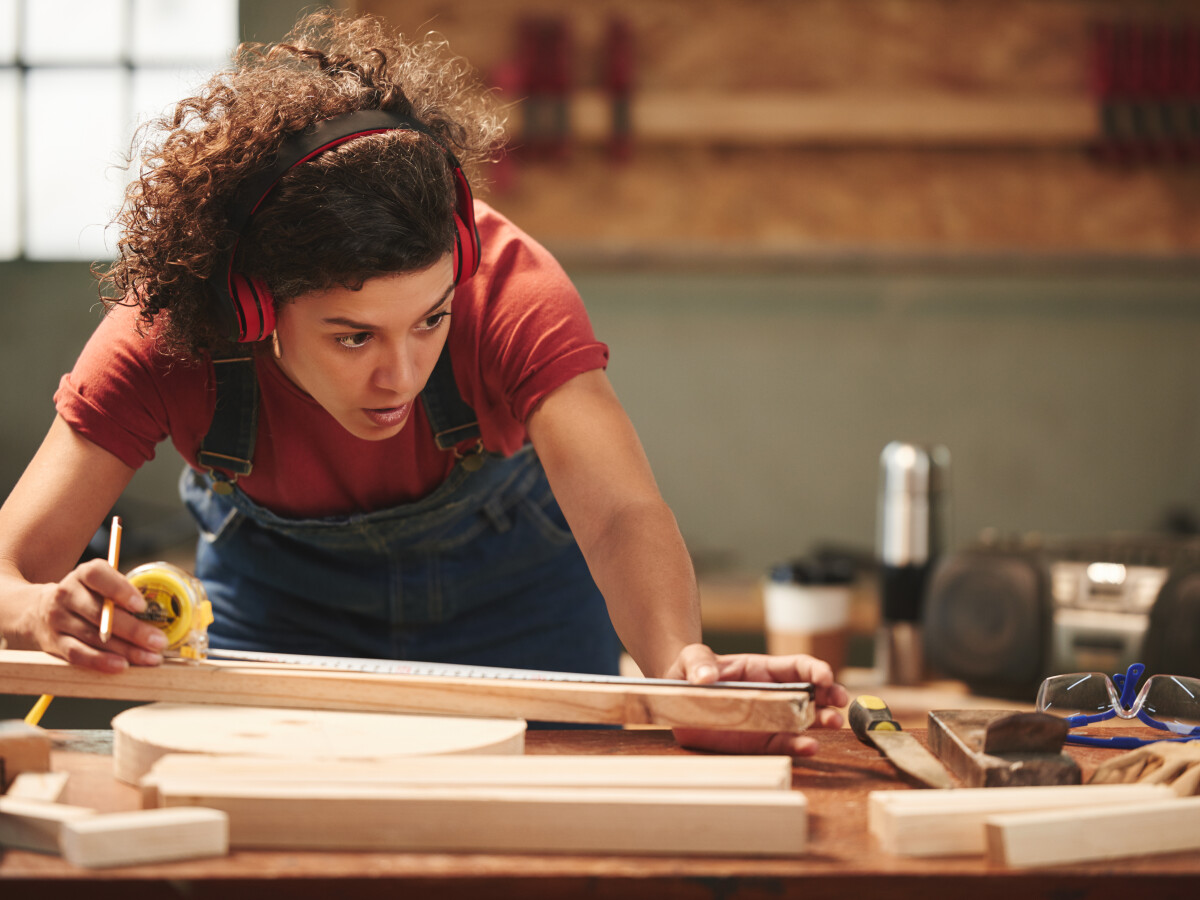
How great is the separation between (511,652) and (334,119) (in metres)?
0.71

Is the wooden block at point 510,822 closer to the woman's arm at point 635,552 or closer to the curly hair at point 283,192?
the woman's arm at point 635,552

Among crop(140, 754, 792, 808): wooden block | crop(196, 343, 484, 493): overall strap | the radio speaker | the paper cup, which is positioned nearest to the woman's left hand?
crop(140, 754, 792, 808): wooden block

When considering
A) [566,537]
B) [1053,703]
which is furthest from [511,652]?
[1053,703]

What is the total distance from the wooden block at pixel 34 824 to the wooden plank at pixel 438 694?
203 millimetres

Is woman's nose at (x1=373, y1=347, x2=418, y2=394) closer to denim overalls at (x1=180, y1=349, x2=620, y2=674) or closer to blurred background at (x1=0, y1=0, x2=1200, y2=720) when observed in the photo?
denim overalls at (x1=180, y1=349, x2=620, y2=674)

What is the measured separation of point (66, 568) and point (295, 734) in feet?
1.58

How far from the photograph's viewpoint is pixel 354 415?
109 centimetres

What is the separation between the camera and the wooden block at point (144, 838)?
0.62 metres

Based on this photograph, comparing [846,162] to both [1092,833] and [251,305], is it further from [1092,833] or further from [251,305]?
[1092,833]

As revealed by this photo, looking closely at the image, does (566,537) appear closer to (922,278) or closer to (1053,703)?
(1053,703)

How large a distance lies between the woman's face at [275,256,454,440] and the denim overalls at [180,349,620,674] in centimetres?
27

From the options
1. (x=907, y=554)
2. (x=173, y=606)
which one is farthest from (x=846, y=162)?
(x=173, y=606)

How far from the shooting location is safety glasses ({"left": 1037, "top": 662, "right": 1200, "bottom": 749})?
0.97 meters

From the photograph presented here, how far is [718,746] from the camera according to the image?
34.9 inches
